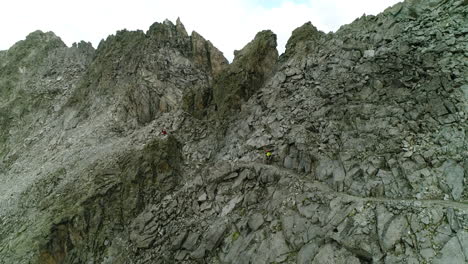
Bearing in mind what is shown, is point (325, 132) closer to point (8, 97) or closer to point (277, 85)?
point (277, 85)

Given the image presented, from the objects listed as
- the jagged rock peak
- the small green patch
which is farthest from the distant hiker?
the jagged rock peak

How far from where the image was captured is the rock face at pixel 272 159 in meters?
12.0

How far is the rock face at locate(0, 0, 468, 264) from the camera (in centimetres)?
1198

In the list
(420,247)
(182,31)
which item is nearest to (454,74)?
(420,247)

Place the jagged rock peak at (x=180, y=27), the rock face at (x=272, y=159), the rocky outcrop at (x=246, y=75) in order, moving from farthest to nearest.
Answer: the jagged rock peak at (x=180, y=27)
the rocky outcrop at (x=246, y=75)
the rock face at (x=272, y=159)

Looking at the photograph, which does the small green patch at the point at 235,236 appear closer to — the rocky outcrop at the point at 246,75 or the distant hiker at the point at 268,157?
the distant hiker at the point at 268,157

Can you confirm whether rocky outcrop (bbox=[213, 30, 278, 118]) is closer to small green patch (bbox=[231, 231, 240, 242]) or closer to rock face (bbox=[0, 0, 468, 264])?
rock face (bbox=[0, 0, 468, 264])

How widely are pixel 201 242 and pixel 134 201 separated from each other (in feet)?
18.5

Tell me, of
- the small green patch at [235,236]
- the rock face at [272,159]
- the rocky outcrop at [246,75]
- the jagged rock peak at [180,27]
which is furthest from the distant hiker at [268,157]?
the jagged rock peak at [180,27]

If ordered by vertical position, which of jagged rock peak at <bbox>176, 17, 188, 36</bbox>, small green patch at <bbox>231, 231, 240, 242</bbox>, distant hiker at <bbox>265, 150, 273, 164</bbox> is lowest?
small green patch at <bbox>231, 231, 240, 242</bbox>

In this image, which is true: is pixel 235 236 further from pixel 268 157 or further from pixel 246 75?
pixel 246 75

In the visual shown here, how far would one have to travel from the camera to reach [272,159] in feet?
55.2

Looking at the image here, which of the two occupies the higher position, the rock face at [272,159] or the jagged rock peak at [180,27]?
the jagged rock peak at [180,27]

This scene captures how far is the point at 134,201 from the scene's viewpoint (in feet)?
57.9
